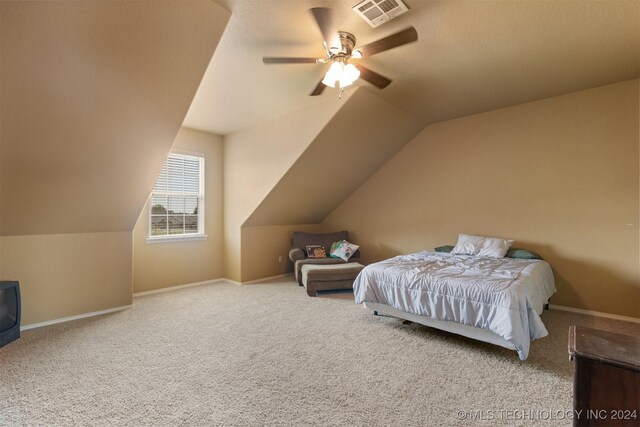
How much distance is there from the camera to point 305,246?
17.9ft

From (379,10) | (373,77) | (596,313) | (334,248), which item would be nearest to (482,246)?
(596,313)

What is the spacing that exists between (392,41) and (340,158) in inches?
103

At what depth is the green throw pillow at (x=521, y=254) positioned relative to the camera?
381 cm

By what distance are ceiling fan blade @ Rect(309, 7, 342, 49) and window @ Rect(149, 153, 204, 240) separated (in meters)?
3.42

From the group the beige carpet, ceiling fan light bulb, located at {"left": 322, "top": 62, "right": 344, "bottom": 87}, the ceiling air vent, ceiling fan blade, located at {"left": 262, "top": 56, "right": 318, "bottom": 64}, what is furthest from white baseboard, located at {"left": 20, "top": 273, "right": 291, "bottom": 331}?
the ceiling air vent

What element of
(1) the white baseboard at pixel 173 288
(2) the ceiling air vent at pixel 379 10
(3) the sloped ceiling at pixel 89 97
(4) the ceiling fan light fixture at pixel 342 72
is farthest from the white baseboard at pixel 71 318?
(2) the ceiling air vent at pixel 379 10

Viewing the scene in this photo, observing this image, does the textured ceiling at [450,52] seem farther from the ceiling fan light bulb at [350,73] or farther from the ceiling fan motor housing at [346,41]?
the ceiling fan light bulb at [350,73]

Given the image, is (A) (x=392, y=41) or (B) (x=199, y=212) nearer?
(A) (x=392, y=41)

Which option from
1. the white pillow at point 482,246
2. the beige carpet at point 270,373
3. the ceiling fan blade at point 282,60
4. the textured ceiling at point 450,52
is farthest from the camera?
the white pillow at point 482,246

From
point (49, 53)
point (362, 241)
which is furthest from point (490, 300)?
point (49, 53)

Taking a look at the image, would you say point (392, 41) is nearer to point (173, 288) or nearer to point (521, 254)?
point (521, 254)

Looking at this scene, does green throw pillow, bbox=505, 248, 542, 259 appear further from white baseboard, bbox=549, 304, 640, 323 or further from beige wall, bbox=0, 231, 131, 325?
beige wall, bbox=0, 231, 131, 325

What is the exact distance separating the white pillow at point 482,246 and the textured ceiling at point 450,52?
188 centimetres

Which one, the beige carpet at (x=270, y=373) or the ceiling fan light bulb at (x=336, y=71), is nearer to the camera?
the beige carpet at (x=270, y=373)
